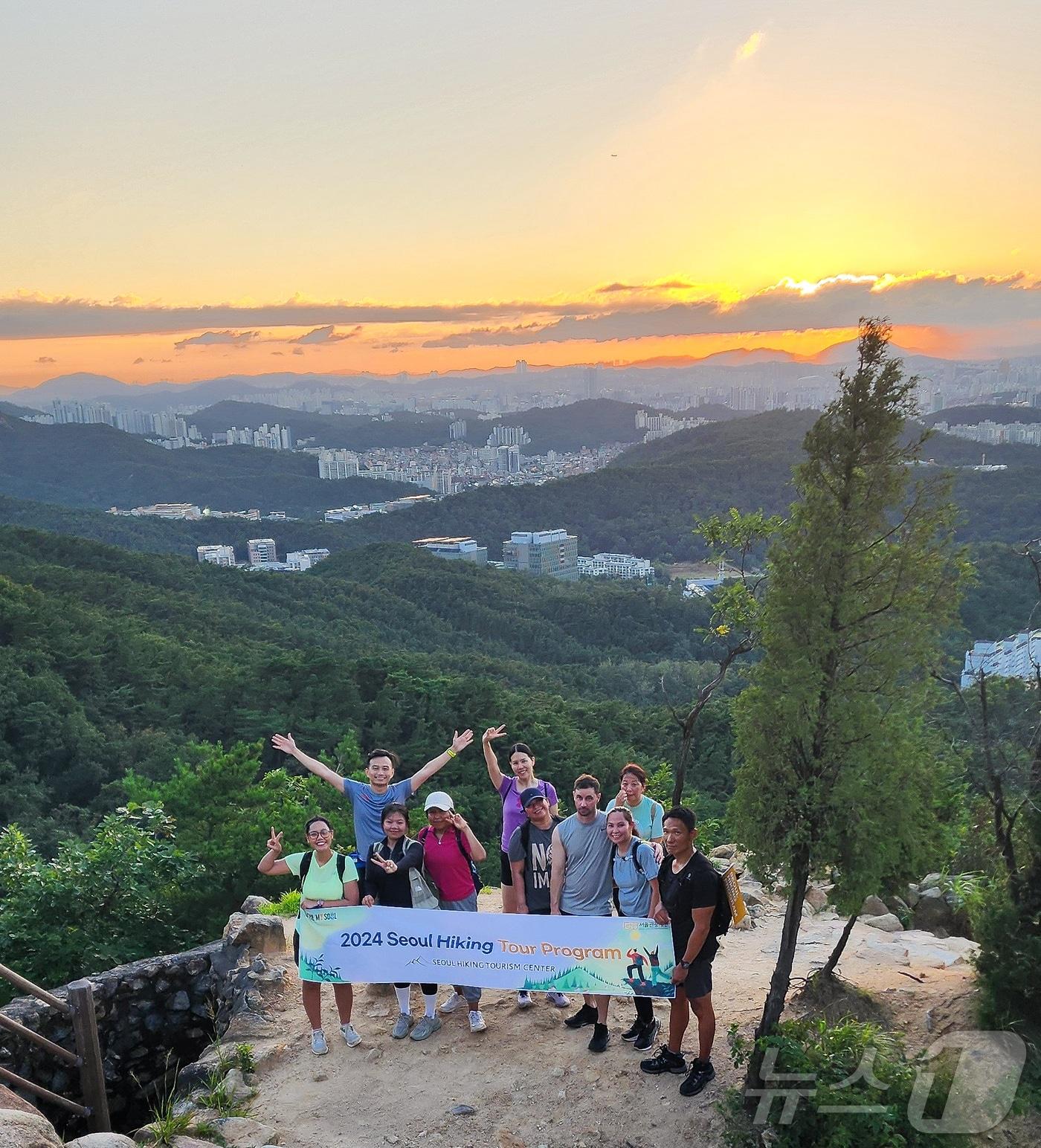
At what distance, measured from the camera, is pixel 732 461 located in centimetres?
10600

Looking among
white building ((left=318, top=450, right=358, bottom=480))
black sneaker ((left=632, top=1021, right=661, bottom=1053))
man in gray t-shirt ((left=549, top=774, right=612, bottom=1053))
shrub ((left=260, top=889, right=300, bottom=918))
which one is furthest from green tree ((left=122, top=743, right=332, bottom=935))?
white building ((left=318, top=450, right=358, bottom=480))

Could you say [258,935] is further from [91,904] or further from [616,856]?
[616,856]

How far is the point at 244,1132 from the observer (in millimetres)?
5215

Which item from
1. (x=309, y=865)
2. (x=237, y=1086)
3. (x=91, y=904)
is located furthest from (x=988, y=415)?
(x=237, y=1086)

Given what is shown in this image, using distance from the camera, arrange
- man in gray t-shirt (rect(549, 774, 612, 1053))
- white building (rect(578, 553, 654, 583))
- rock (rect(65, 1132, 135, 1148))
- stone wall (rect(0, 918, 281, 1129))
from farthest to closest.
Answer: white building (rect(578, 553, 654, 583)) → stone wall (rect(0, 918, 281, 1129)) → man in gray t-shirt (rect(549, 774, 612, 1053)) → rock (rect(65, 1132, 135, 1148))

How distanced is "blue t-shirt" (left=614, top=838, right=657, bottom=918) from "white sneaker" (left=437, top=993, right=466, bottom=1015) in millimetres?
1600

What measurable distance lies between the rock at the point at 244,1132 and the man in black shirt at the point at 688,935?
89.1 inches

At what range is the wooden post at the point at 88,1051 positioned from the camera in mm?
5422

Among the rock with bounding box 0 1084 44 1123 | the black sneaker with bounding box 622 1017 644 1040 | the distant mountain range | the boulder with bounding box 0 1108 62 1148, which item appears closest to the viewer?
the boulder with bounding box 0 1108 62 1148

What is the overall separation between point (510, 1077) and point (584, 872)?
52.9 inches

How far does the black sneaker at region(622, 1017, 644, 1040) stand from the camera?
5652 millimetres

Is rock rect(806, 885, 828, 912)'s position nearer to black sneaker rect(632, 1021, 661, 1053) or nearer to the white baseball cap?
black sneaker rect(632, 1021, 661, 1053)

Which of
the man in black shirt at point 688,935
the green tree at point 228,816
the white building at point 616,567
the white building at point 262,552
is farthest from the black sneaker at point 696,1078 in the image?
the white building at point 262,552

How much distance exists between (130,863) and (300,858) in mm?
4158
